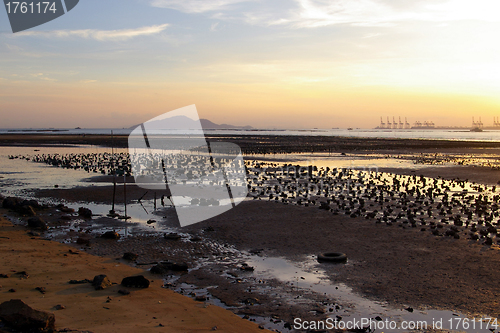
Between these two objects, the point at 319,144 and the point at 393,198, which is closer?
the point at 393,198

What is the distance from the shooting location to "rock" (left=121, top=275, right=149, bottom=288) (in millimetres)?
10047

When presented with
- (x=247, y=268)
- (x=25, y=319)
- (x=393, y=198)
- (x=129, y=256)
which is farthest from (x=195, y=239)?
(x=393, y=198)

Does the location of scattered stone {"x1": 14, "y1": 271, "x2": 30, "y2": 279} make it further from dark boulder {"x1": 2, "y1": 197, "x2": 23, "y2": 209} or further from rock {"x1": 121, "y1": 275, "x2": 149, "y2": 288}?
dark boulder {"x1": 2, "y1": 197, "x2": 23, "y2": 209}

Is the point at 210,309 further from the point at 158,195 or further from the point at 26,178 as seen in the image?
the point at 26,178

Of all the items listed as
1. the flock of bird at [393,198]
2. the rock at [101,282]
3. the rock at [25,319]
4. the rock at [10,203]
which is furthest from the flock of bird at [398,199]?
the rock at [25,319]

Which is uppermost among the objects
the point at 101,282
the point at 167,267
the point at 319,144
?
the point at 319,144

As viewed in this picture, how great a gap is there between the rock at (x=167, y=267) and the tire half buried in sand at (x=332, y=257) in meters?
4.49

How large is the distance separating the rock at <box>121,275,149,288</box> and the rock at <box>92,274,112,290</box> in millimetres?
408

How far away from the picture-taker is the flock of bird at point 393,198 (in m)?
16.6

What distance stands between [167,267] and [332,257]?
17.7ft

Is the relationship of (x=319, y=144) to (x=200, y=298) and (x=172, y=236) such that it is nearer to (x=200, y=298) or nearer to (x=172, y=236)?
(x=172, y=236)

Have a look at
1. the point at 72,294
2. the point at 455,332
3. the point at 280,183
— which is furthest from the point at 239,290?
the point at 280,183

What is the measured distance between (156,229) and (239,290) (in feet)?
25.0

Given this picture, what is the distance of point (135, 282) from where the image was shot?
10078 millimetres
